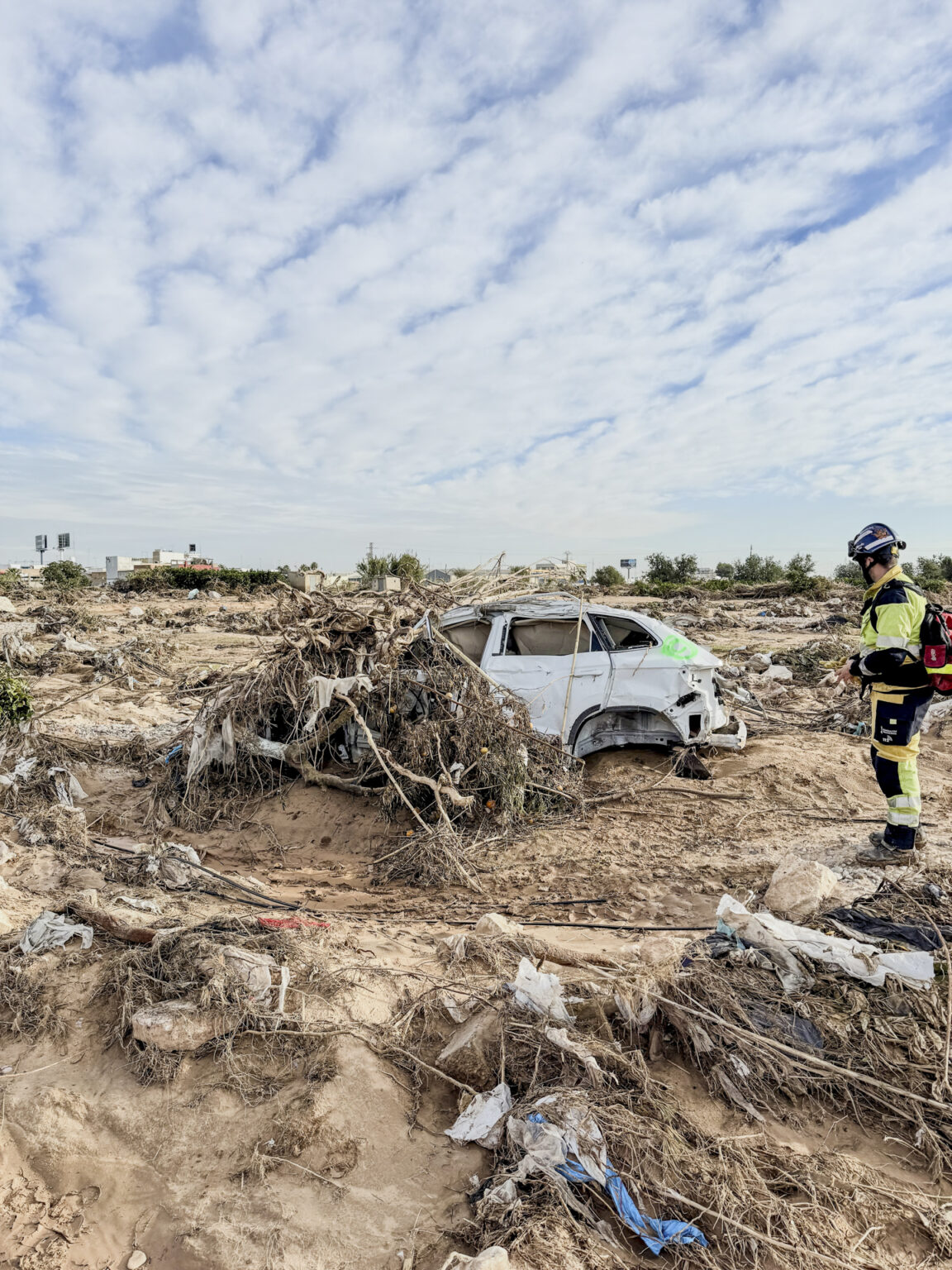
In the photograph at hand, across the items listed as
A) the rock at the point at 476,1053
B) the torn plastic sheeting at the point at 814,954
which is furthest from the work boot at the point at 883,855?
the rock at the point at 476,1053

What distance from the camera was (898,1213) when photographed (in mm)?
2219

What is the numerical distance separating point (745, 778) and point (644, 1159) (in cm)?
487

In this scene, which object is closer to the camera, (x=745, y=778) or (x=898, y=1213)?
(x=898, y=1213)

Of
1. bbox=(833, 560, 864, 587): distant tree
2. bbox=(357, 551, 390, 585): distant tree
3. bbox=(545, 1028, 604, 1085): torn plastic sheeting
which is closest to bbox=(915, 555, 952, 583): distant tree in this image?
bbox=(833, 560, 864, 587): distant tree

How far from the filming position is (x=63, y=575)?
3145 cm

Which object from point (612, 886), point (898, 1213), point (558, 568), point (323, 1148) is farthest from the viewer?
point (558, 568)

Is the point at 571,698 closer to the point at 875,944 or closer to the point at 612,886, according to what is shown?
the point at 612,886

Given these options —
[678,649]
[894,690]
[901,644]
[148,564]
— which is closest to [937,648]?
[901,644]

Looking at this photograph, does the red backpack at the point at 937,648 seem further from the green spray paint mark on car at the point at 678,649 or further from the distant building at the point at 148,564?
the distant building at the point at 148,564

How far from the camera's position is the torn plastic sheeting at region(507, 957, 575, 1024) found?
2.92 m

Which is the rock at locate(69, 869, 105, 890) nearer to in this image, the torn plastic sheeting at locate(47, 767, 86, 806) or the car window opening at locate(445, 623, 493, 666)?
the torn plastic sheeting at locate(47, 767, 86, 806)

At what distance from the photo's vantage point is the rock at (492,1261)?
1898mm

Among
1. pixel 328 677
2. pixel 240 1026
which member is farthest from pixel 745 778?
pixel 240 1026

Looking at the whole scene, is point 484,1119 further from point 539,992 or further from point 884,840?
point 884,840
